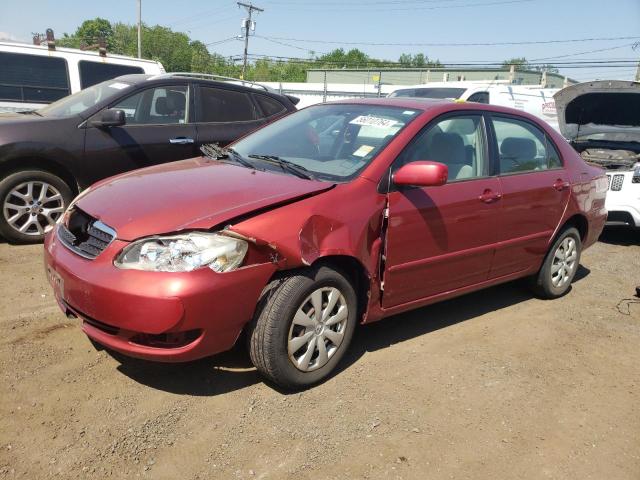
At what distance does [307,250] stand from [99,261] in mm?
1043

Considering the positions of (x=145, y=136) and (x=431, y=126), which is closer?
(x=431, y=126)

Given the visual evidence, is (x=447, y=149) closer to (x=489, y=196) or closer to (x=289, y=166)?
(x=489, y=196)

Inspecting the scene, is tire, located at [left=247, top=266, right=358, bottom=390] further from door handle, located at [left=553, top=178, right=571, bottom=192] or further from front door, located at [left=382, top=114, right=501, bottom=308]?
door handle, located at [left=553, top=178, right=571, bottom=192]

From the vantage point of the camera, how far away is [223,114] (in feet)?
20.1

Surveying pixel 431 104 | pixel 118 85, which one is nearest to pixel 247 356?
pixel 431 104

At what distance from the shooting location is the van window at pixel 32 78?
772 cm

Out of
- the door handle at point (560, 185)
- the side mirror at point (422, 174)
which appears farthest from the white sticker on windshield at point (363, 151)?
the door handle at point (560, 185)

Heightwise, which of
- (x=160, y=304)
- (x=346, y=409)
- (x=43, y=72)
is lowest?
(x=346, y=409)

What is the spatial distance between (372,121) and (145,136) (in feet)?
9.44

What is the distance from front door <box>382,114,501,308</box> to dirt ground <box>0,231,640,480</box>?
49cm

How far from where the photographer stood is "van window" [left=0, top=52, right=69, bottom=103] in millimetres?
7719

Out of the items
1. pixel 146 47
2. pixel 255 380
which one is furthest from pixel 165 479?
pixel 146 47

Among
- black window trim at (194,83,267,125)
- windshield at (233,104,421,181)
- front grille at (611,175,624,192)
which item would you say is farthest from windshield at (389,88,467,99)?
windshield at (233,104,421,181)

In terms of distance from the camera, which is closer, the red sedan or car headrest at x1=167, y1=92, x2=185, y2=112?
the red sedan
